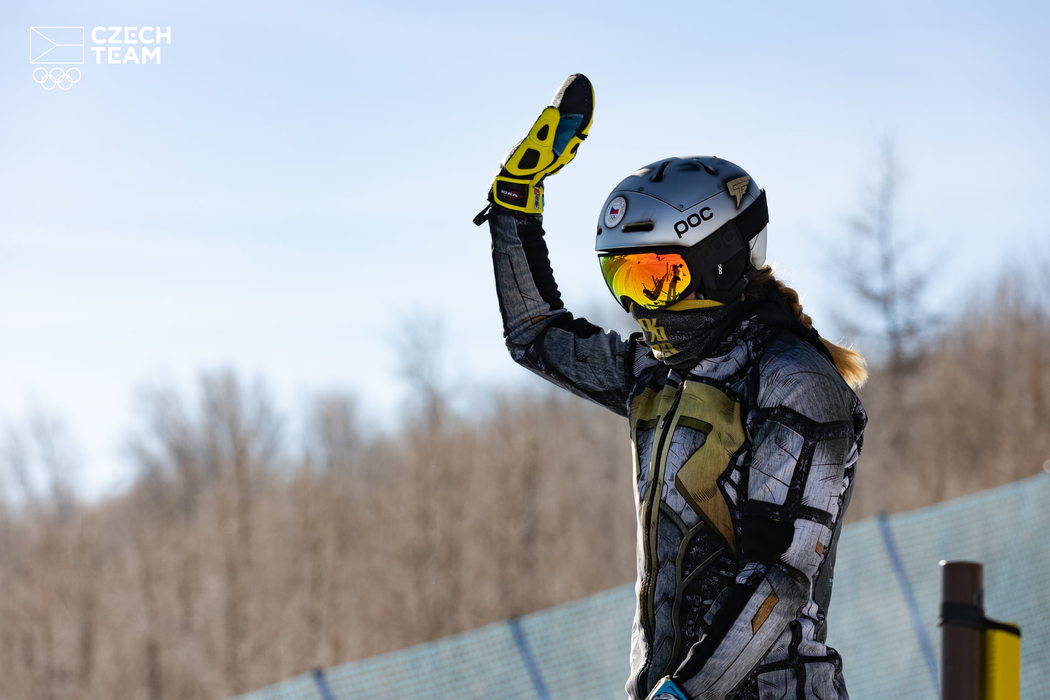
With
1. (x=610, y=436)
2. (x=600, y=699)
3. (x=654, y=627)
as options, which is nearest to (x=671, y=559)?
(x=654, y=627)

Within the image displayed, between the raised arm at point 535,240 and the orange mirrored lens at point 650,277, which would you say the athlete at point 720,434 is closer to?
the orange mirrored lens at point 650,277

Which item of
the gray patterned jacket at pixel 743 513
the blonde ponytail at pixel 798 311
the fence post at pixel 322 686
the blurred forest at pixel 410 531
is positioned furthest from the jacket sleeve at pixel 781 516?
the blurred forest at pixel 410 531

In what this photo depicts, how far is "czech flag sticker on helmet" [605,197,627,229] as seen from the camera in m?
2.37

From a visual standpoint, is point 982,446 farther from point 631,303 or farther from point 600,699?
point 631,303

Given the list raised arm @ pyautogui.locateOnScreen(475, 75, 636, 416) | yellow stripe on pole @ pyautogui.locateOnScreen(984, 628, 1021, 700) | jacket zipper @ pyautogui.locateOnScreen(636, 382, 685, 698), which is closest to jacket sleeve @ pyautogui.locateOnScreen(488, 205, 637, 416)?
raised arm @ pyautogui.locateOnScreen(475, 75, 636, 416)

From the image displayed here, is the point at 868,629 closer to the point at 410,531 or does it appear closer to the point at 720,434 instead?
the point at 720,434

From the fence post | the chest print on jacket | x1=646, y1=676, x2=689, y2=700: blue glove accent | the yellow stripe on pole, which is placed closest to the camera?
the yellow stripe on pole

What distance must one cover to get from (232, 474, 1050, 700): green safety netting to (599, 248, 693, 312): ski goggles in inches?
166

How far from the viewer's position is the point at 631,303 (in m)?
2.41

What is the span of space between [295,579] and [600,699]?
24.4 metres

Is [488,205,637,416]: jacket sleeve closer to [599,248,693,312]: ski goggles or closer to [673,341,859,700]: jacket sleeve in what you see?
[599,248,693,312]: ski goggles

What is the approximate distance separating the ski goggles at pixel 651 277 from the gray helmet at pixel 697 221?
0.05 ft

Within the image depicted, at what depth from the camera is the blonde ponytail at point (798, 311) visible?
2330mm

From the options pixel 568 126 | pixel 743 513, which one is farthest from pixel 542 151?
pixel 743 513
